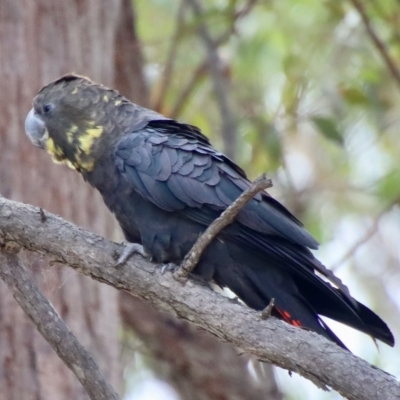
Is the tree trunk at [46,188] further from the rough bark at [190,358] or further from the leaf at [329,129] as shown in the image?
the leaf at [329,129]

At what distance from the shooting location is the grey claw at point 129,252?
121 inches

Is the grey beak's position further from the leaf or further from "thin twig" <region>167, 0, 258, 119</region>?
"thin twig" <region>167, 0, 258, 119</region>

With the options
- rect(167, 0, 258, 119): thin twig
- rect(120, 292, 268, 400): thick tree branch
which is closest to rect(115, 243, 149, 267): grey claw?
rect(120, 292, 268, 400): thick tree branch

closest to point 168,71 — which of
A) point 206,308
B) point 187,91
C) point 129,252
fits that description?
point 187,91

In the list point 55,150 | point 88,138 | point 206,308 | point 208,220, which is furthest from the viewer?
point 55,150

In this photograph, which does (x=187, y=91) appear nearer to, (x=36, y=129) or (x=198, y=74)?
(x=198, y=74)

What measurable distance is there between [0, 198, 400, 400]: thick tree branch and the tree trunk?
128cm

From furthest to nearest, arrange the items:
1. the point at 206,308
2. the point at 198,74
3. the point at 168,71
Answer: the point at 198,74 → the point at 168,71 → the point at 206,308

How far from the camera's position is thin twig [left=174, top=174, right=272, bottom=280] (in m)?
2.54

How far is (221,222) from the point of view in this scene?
8.83 feet

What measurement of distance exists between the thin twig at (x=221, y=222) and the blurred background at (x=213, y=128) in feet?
3.09

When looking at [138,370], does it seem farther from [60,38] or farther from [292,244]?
[292,244]

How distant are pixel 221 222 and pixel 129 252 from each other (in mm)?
596

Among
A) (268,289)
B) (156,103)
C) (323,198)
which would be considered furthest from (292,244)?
(323,198)
